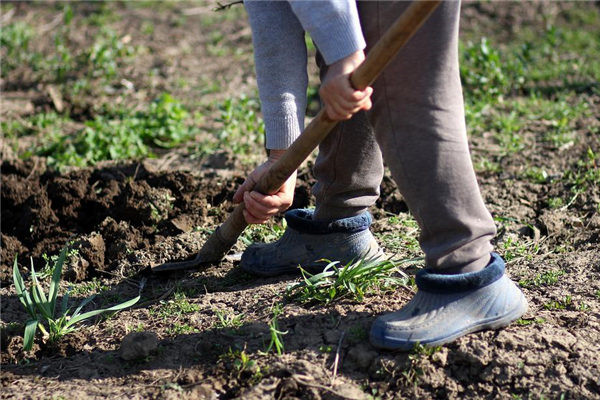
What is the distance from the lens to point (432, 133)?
2375 millimetres

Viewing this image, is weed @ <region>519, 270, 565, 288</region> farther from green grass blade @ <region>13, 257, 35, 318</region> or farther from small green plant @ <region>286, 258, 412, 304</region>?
green grass blade @ <region>13, 257, 35, 318</region>

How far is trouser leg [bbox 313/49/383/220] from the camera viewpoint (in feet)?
9.44

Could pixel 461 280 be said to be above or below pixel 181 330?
above

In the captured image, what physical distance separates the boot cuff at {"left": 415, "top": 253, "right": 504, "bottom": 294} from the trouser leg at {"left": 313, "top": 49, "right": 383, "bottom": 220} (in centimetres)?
57

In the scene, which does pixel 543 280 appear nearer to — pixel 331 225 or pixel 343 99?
pixel 331 225

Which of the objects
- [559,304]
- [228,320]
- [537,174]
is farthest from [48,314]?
[537,174]

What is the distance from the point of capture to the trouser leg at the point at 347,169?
9.44ft

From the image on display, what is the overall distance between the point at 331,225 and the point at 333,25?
3.36ft

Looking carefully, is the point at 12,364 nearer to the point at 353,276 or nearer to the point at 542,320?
the point at 353,276

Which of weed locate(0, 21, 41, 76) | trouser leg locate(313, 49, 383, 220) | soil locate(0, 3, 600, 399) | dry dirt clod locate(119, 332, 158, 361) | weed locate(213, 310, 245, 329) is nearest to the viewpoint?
soil locate(0, 3, 600, 399)

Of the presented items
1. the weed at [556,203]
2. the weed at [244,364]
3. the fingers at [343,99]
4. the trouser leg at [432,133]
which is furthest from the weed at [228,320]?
the weed at [556,203]

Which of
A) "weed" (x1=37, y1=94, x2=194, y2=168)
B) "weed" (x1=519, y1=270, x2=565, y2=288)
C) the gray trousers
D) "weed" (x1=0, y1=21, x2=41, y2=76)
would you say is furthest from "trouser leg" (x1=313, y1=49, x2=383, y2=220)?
"weed" (x1=0, y1=21, x2=41, y2=76)

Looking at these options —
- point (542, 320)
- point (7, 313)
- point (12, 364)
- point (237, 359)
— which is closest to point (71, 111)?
point (7, 313)

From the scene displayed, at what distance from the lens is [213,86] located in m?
6.00
